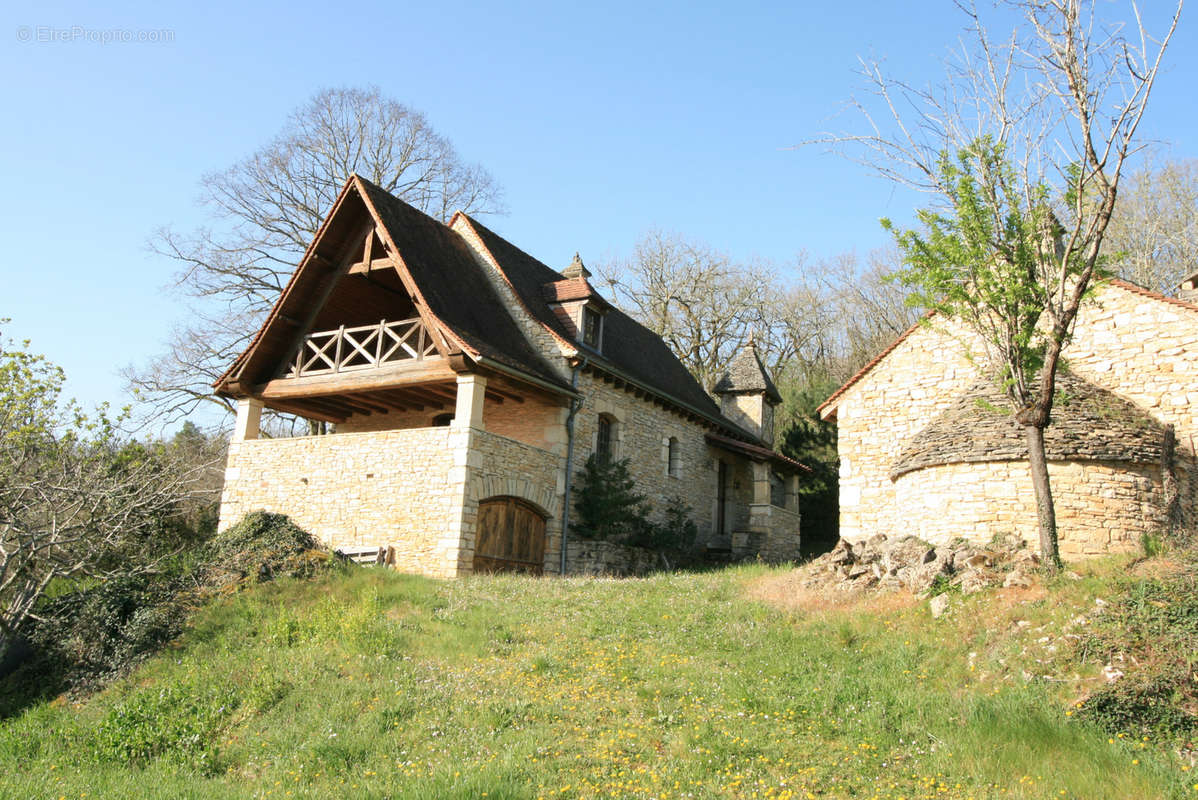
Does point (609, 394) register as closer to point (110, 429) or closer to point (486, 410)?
point (486, 410)

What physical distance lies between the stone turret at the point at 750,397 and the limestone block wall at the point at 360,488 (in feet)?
42.8

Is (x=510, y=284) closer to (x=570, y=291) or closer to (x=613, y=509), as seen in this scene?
(x=570, y=291)

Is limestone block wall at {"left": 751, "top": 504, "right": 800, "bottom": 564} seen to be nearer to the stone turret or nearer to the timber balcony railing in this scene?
the stone turret

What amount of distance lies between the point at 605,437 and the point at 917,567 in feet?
30.0

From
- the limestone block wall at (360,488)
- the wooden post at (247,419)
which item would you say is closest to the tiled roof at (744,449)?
the limestone block wall at (360,488)

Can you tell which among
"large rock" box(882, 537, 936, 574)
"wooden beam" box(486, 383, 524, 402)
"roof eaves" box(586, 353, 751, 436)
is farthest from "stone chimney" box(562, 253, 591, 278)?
"large rock" box(882, 537, 936, 574)

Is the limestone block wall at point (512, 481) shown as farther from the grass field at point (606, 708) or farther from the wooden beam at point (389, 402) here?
the wooden beam at point (389, 402)

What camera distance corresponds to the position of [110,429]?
507 inches

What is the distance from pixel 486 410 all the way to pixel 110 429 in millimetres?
7079

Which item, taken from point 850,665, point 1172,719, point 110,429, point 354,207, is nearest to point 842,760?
point 850,665

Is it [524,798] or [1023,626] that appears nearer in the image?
[524,798]

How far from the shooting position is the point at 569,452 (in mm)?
16812

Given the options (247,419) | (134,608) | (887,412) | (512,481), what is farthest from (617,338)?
(134,608)

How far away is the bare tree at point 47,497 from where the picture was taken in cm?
1054
